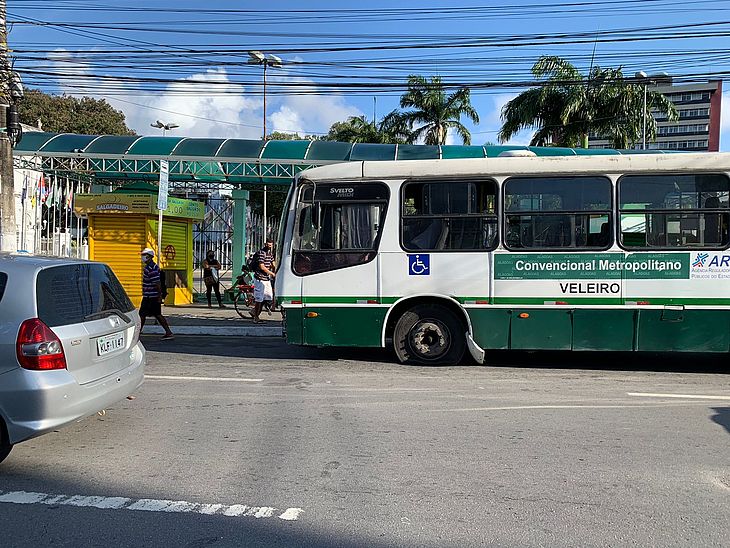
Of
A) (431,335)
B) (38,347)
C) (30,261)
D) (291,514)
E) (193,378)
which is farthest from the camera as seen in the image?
(431,335)

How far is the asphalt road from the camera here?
13.3ft

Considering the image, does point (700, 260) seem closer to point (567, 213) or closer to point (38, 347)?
point (567, 213)

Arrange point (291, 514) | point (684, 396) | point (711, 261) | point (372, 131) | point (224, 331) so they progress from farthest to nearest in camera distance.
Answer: point (372, 131)
point (224, 331)
point (711, 261)
point (684, 396)
point (291, 514)

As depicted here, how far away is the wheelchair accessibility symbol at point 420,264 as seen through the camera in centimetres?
970

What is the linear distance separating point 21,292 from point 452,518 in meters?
3.64

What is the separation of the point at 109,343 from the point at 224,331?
840cm

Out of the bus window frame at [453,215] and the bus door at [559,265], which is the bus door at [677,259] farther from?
the bus window frame at [453,215]

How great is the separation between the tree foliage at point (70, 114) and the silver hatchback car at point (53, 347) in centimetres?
4733

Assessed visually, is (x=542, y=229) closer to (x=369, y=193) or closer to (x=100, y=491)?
(x=369, y=193)

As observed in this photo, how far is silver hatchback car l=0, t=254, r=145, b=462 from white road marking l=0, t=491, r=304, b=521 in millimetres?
536

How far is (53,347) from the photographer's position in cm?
503

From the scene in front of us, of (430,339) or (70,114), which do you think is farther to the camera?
(70,114)

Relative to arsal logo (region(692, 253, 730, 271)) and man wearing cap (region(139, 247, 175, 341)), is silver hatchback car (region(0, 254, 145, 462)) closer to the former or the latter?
man wearing cap (region(139, 247, 175, 341))

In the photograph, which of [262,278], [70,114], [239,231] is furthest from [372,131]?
[70,114]
